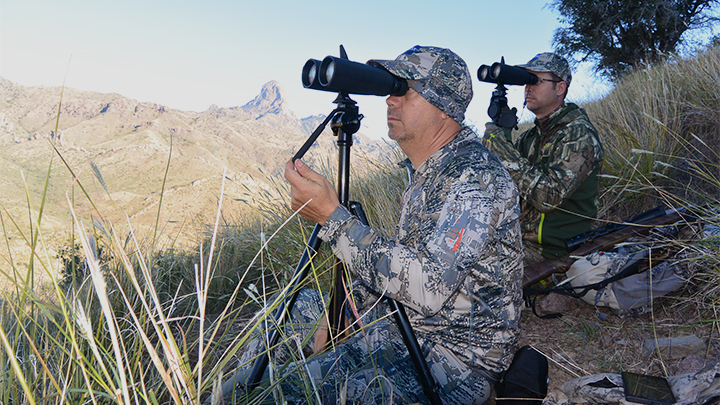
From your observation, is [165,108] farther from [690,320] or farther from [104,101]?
[690,320]

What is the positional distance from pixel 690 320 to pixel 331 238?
2215 mm

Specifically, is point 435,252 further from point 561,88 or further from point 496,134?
point 561,88

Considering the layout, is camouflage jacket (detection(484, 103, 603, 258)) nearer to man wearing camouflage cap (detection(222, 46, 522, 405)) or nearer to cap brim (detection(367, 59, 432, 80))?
man wearing camouflage cap (detection(222, 46, 522, 405))

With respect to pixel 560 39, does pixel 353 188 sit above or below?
below

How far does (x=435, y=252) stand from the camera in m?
1.33

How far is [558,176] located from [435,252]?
2.00 m

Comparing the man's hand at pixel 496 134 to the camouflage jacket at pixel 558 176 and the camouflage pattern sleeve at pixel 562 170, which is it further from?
the camouflage pattern sleeve at pixel 562 170

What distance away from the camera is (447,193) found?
1528 millimetres

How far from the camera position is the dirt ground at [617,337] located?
2.06 metres

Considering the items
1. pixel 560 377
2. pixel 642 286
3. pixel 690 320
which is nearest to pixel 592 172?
pixel 642 286

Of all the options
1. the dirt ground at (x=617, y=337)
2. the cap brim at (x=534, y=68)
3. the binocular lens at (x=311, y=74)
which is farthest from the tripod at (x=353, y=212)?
the cap brim at (x=534, y=68)

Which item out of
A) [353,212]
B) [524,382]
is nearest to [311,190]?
[353,212]

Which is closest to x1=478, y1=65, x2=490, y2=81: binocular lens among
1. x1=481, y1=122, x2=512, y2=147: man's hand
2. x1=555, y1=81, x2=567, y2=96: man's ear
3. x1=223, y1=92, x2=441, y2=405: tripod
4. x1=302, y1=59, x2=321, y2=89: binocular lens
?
x1=481, y1=122, x2=512, y2=147: man's hand

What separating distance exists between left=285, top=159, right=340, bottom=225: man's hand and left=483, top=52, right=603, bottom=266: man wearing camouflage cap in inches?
77.2
